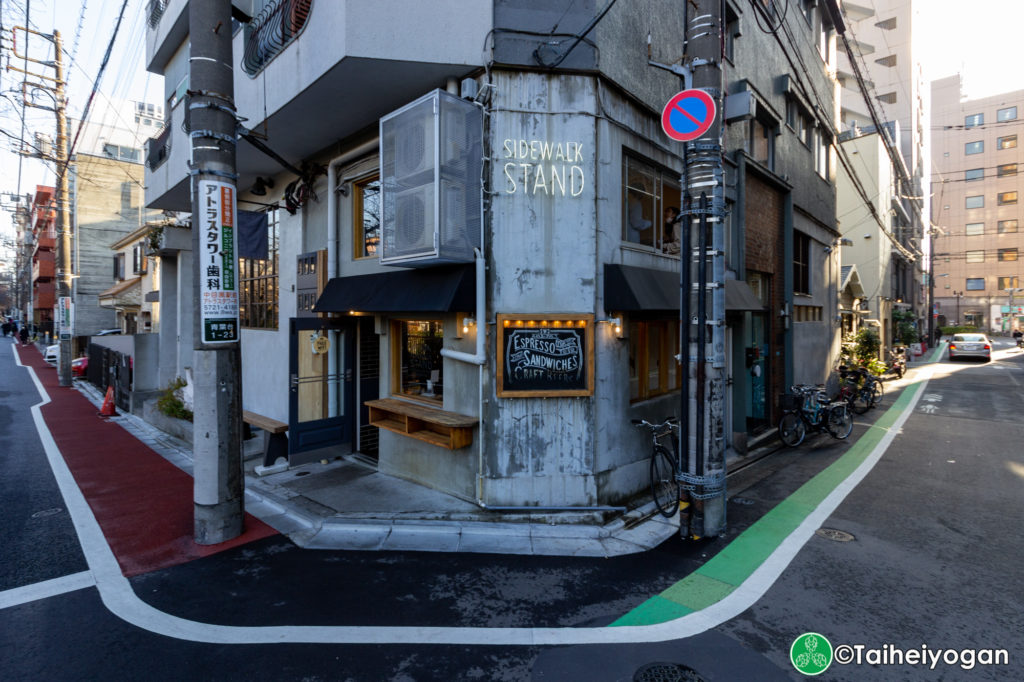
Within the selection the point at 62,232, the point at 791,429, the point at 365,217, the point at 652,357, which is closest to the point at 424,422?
the point at 652,357

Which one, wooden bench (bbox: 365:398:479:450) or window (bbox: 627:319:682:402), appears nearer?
wooden bench (bbox: 365:398:479:450)

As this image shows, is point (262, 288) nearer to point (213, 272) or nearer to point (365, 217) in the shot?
point (365, 217)

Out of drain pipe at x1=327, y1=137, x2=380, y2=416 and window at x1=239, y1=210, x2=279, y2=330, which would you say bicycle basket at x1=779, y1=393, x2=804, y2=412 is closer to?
drain pipe at x1=327, y1=137, x2=380, y2=416

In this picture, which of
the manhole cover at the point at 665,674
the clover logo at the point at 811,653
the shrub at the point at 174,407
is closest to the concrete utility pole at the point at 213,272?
the manhole cover at the point at 665,674

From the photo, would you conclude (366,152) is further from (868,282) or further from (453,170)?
(868,282)

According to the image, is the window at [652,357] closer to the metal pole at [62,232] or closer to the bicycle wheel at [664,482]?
the bicycle wheel at [664,482]

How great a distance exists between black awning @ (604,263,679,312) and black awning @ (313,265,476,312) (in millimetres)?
1945

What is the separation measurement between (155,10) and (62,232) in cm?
1212

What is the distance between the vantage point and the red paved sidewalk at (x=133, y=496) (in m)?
5.98

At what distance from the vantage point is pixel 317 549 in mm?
6027

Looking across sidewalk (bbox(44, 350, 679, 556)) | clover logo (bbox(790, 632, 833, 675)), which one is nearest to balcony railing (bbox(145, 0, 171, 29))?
sidewalk (bbox(44, 350, 679, 556))

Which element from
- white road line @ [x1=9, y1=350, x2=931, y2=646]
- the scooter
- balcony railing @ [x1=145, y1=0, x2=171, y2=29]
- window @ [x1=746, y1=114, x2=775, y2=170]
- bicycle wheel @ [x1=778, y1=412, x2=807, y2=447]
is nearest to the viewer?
white road line @ [x1=9, y1=350, x2=931, y2=646]

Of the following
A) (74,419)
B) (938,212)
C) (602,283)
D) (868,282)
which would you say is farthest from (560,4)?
(938,212)

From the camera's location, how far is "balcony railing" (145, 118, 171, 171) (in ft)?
43.3
